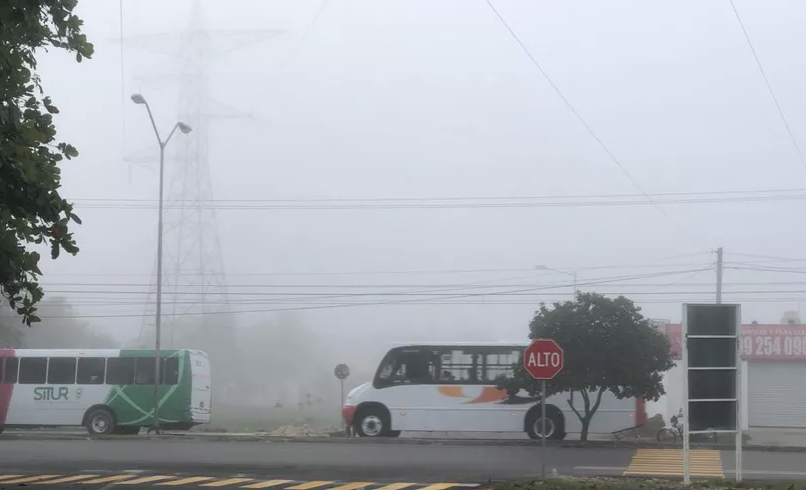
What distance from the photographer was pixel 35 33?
401 inches

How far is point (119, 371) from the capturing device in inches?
1288

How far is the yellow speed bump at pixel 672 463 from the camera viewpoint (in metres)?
17.1

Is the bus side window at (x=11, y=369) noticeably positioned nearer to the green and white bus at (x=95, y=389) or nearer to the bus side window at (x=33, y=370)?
the green and white bus at (x=95, y=389)

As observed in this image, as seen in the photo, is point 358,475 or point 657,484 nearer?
point 657,484

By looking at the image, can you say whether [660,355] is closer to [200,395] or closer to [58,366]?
[200,395]

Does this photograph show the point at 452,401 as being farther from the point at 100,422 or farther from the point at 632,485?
the point at 632,485

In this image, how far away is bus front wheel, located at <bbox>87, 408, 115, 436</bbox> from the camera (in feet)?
105

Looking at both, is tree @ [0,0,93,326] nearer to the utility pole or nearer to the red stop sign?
the red stop sign

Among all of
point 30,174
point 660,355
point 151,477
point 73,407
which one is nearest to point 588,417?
point 660,355

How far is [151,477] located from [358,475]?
3.45 meters

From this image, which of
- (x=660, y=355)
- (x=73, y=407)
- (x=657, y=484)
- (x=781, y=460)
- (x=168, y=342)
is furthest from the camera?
(x=168, y=342)

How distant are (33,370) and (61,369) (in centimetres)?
94

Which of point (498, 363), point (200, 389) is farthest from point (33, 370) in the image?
point (498, 363)

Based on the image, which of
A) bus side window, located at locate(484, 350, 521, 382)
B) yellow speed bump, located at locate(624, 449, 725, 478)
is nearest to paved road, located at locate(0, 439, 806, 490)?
yellow speed bump, located at locate(624, 449, 725, 478)
